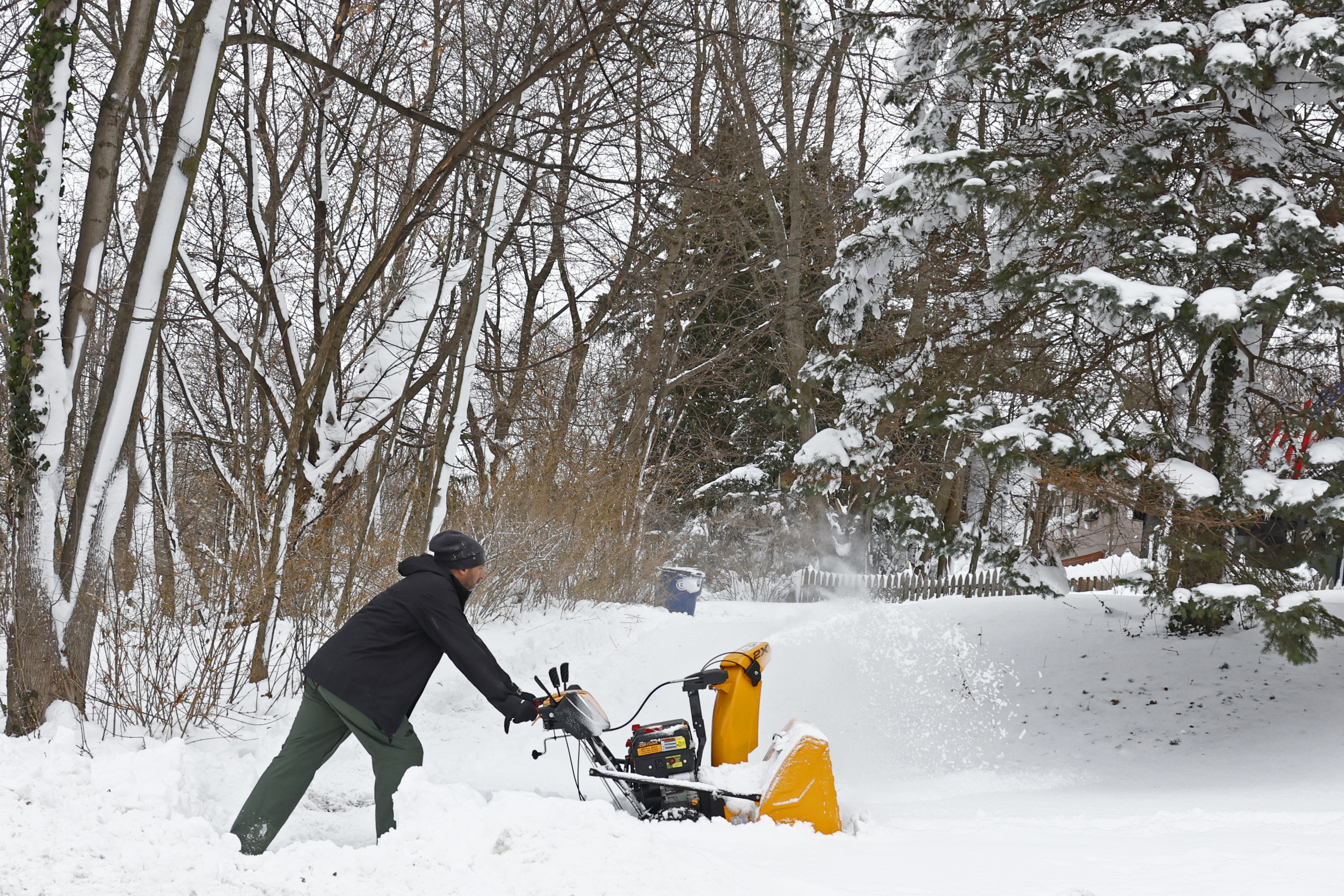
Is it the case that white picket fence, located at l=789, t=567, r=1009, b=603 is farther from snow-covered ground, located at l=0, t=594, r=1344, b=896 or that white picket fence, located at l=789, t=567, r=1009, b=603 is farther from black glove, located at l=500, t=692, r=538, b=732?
black glove, located at l=500, t=692, r=538, b=732

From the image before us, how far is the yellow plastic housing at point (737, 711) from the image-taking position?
5004 millimetres

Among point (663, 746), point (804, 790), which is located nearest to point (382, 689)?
point (663, 746)

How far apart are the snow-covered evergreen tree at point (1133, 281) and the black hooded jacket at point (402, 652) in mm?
4111

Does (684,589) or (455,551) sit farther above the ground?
A: (455,551)

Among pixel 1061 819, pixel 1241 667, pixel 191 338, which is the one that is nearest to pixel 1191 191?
pixel 1241 667

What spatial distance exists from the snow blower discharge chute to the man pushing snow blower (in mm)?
369

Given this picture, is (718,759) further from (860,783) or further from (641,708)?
(860,783)

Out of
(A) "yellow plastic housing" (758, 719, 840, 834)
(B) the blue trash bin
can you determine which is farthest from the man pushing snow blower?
(B) the blue trash bin

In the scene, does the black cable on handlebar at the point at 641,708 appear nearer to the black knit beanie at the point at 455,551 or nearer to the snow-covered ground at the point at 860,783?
the snow-covered ground at the point at 860,783

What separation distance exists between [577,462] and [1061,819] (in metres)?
8.68

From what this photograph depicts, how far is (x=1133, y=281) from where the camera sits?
20.0ft

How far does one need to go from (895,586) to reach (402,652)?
1516 centimetres

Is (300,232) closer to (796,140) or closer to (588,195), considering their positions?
(588,195)

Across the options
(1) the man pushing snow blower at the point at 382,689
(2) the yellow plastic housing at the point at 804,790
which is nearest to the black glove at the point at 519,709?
(1) the man pushing snow blower at the point at 382,689
